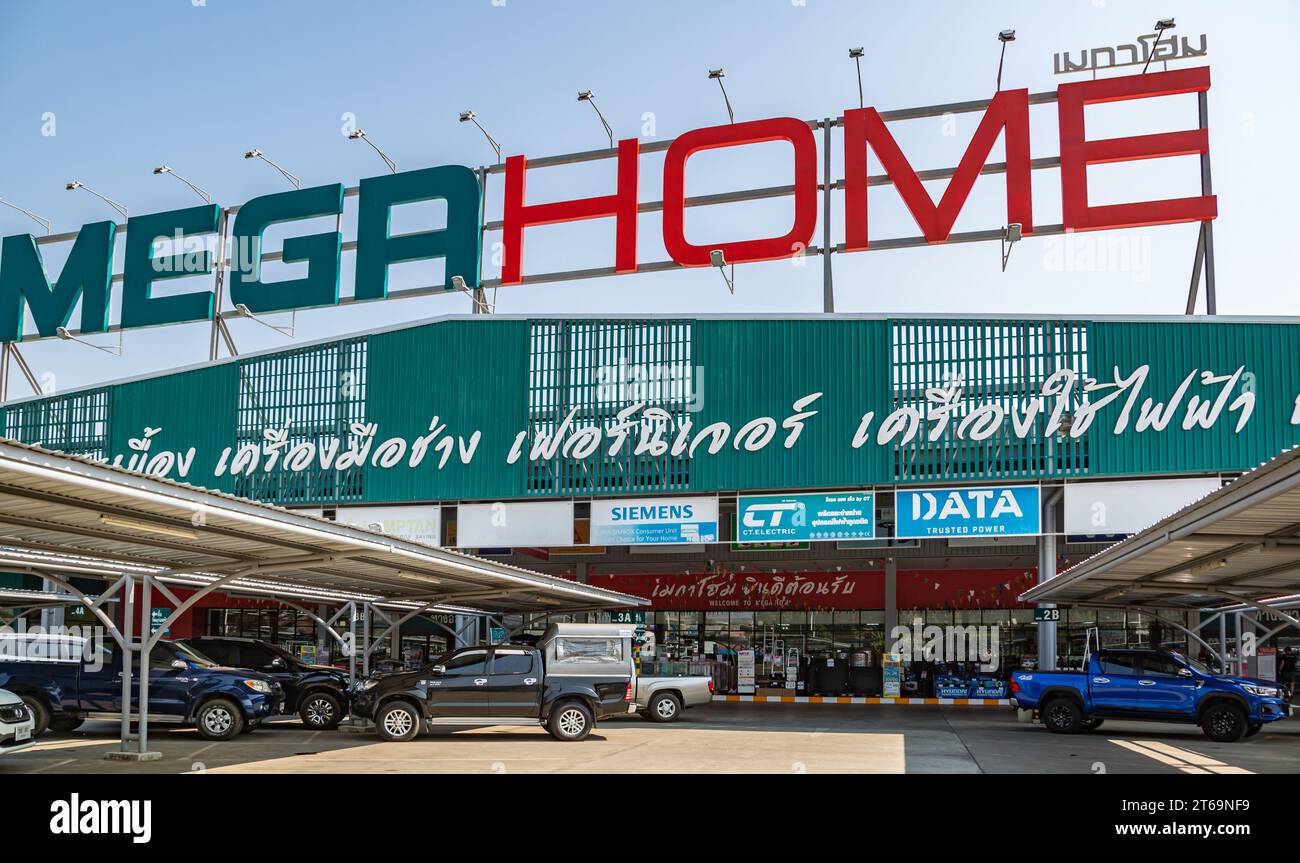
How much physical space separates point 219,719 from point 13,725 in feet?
18.0

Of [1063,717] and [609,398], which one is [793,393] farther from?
[1063,717]

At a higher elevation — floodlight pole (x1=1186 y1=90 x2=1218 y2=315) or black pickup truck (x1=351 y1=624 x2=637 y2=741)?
floodlight pole (x1=1186 y1=90 x2=1218 y2=315)

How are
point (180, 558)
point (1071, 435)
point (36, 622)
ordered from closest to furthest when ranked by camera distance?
point (180, 558) → point (1071, 435) → point (36, 622)

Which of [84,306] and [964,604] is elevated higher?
[84,306]

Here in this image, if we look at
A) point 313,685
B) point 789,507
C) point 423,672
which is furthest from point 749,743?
point 789,507

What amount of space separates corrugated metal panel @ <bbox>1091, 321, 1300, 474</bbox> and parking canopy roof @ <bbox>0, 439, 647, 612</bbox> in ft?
43.2

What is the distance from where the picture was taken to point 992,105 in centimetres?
2925

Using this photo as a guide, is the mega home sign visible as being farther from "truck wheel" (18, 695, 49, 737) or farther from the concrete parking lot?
"truck wheel" (18, 695, 49, 737)

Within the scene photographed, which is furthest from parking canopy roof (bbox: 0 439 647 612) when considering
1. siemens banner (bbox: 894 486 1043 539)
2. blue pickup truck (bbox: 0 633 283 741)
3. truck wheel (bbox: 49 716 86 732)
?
siemens banner (bbox: 894 486 1043 539)

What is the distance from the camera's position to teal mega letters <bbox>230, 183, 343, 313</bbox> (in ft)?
112

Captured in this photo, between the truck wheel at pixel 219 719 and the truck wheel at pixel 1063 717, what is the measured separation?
1387 centimetres
